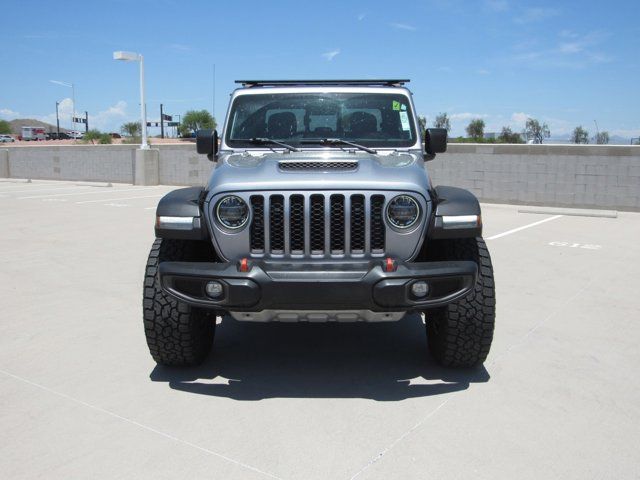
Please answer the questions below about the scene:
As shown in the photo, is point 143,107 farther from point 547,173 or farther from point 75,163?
point 547,173

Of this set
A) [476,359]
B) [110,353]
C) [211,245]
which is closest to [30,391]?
[110,353]

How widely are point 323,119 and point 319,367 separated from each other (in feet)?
6.24

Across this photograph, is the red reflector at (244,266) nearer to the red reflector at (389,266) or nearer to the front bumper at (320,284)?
the front bumper at (320,284)

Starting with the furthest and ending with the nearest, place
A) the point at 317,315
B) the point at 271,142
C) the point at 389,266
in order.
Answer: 1. the point at 271,142
2. the point at 317,315
3. the point at 389,266

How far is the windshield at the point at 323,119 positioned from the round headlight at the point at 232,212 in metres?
1.15

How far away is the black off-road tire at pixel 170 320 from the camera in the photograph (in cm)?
388

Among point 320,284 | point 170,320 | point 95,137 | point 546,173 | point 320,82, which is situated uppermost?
point 95,137

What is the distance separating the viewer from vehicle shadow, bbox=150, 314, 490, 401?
12.7ft

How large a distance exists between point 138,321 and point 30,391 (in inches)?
60.9

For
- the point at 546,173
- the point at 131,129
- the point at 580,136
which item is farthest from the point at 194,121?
the point at 546,173

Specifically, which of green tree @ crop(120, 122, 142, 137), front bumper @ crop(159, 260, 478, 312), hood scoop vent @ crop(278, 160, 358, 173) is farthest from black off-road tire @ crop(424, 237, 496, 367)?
green tree @ crop(120, 122, 142, 137)

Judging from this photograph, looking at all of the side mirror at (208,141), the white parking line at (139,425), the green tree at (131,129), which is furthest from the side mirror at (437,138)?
the green tree at (131,129)

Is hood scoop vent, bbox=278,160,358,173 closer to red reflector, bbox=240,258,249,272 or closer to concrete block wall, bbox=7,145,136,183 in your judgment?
red reflector, bbox=240,258,249,272

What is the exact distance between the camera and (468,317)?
388 centimetres
